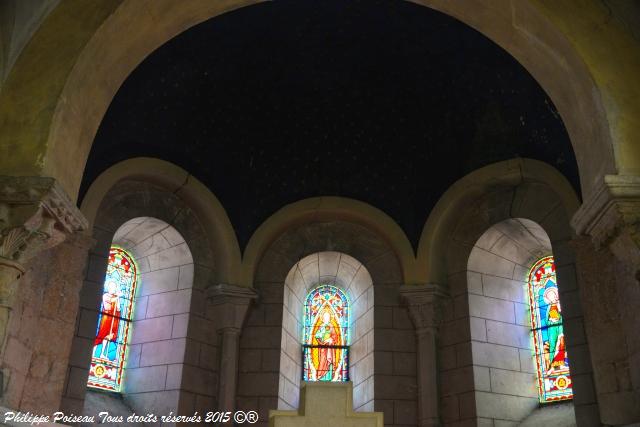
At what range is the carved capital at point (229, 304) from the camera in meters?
9.05

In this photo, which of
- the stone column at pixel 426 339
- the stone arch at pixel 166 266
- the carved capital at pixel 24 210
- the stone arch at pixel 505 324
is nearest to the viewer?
the carved capital at pixel 24 210

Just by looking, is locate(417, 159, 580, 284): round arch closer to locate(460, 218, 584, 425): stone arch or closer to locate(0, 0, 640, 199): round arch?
locate(460, 218, 584, 425): stone arch

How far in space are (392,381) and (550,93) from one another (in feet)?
12.6

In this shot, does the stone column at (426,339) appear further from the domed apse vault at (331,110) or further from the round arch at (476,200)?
the domed apse vault at (331,110)

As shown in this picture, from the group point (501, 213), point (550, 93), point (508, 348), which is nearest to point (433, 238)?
point (501, 213)

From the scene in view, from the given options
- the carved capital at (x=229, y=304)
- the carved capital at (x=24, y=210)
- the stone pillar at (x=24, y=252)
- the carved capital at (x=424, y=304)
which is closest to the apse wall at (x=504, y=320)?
the carved capital at (x=424, y=304)

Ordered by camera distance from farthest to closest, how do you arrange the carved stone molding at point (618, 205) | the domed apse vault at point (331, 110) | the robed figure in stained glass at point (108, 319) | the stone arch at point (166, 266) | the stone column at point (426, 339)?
1. the robed figure in stained glass at point (108, 319)
2. the domed apse vault at point (331, 110)
3. the stone column at point (426, 339)
4. the stone arch at point (166, 266)
5. the carved stone molding at point (618, 205)

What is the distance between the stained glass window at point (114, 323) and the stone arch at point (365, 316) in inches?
56.4

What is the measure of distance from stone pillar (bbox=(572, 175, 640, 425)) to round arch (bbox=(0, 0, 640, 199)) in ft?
0.81

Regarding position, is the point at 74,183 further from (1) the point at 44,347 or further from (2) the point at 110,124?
(2) the point at 110,124

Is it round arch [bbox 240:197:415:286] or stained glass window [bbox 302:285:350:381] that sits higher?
round arch [bbox 240:197:415:286]

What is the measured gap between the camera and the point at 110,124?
341 inches

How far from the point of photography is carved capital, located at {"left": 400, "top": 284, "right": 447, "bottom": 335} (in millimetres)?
9055

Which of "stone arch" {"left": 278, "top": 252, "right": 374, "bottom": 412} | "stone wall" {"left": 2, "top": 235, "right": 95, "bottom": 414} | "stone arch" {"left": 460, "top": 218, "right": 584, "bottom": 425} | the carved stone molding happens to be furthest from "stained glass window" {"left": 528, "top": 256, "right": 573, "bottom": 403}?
"stone wall" {"left": 2, "top": 235, "right": 95, "bottom": 414}
